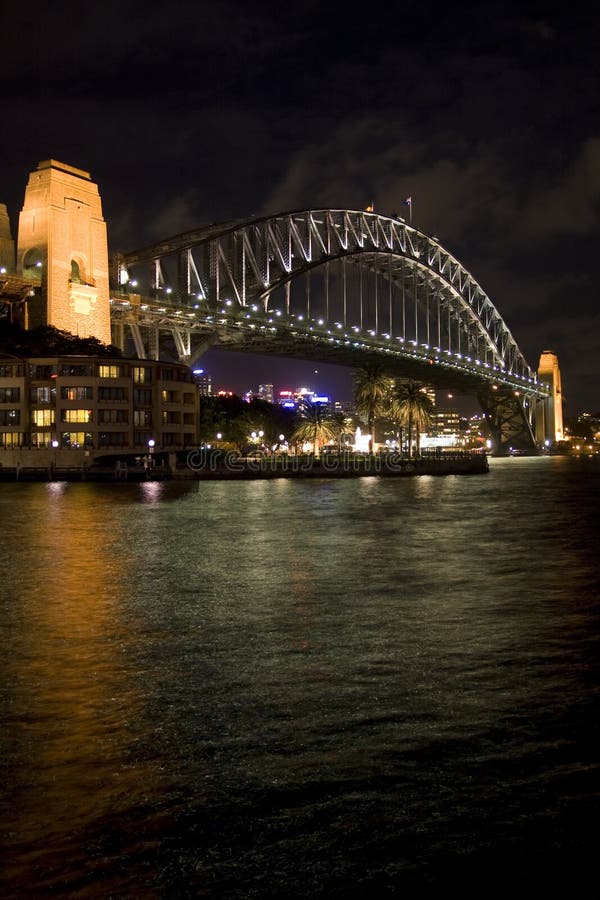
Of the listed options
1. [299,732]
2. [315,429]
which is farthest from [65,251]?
[299,732]

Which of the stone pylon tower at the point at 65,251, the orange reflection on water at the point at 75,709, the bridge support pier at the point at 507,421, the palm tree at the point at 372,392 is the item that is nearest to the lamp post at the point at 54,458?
the stone pylon tower at the point at 65,251

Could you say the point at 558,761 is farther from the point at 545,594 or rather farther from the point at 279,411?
the point at 279,411

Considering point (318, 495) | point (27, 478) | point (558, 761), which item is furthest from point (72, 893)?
point (27, 478)

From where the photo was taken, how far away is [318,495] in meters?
50.1

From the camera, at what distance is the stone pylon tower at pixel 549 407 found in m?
175

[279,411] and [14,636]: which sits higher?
[279,411]

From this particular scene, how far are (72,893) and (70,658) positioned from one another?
5939 millimetres

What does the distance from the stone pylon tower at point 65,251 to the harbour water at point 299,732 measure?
61867 millimetres

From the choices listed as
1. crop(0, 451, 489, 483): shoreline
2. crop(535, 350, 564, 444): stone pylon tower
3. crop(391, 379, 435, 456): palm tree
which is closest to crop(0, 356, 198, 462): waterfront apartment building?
crop(0, 451, 489, 483): shoreline

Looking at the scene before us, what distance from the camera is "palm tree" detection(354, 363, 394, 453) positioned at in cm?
8875

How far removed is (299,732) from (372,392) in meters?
82.0

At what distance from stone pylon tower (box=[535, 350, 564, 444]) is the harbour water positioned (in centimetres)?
16268

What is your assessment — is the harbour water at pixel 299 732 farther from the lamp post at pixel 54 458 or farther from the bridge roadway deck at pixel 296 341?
the bridge roadway deck at pixel 296 341

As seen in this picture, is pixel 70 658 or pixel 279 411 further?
pixel 279 411
